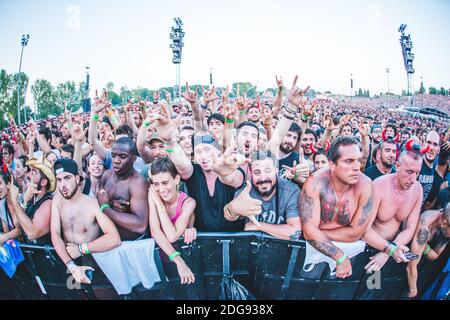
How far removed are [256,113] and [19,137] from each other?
92.3 inches

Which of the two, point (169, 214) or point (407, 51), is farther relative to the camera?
point (407, 51)

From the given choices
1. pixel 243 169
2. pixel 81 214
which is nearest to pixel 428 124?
pixel 243 169

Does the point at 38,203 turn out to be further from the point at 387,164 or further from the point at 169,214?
the point at 387,164

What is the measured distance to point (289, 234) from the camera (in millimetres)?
2801

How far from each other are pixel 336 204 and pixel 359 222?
26cm

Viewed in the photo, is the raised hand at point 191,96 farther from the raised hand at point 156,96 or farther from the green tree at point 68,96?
the green tree at point 68,96

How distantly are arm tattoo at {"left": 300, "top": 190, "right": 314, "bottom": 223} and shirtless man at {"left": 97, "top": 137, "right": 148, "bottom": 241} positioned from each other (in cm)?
132

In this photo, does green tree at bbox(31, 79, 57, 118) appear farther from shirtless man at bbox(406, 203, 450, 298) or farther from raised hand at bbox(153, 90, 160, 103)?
shirtless man at bbox(406, 203, 450, 298)

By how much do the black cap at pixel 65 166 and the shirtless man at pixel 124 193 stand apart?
A: 0.83 ft

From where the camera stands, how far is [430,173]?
9.78 ft

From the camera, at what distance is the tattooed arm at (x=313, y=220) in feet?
9.14

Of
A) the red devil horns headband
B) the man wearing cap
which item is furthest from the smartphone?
the man wearing cap

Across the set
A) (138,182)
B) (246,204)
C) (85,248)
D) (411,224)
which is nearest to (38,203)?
(85,248)

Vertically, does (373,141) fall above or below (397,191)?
above
